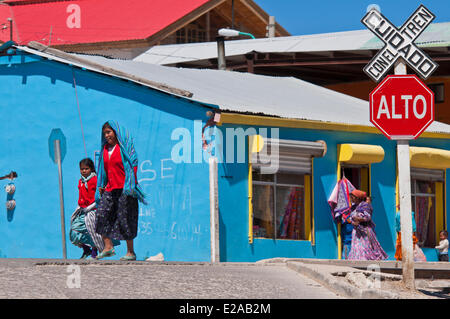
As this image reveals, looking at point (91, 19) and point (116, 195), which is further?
point (91, 19)

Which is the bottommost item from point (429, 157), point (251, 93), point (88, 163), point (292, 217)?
point (292, 217)

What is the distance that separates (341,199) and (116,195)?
6.35m

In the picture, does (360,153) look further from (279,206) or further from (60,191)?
(60,191)

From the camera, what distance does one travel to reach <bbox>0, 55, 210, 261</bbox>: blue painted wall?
17.9 meters

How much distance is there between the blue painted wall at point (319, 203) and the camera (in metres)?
18.1

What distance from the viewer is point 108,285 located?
966 cm

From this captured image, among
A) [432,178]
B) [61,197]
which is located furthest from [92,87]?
[432,178]

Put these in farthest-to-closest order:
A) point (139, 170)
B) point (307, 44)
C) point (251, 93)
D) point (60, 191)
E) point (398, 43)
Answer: point (307, 44)
point (251, 93)
point (139, 170)
point (60, 191)
point (398, 43)

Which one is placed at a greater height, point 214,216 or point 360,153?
point 360,153

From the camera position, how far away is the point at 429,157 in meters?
21.6

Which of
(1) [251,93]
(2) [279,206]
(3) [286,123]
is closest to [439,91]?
(1) [251,93]

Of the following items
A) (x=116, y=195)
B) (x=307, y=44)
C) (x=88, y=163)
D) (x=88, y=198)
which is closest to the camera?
(x=116, y=195)
